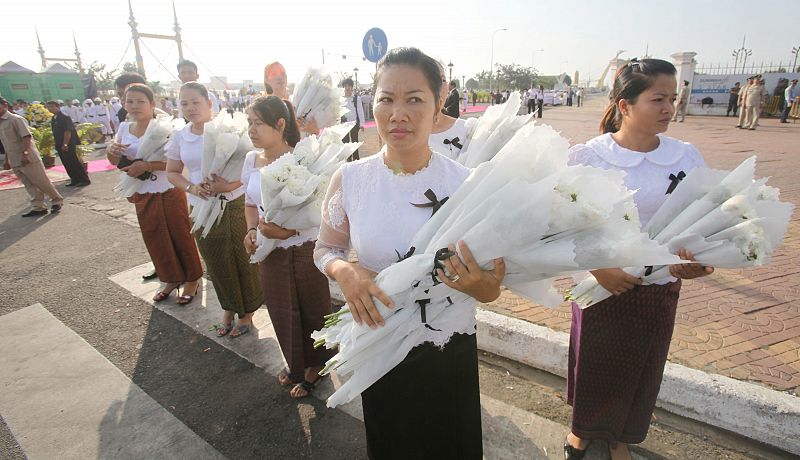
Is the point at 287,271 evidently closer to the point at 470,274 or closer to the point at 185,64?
the point at 470,274

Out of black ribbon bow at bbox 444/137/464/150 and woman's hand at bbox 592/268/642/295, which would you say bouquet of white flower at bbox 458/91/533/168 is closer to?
black ribbon bow at bbox 444/137/464/150

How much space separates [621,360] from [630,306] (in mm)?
323

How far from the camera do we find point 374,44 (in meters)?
6.93

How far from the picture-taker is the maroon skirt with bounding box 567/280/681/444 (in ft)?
6.96

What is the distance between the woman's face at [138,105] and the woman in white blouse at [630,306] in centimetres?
424

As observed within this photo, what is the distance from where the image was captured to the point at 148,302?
460 centimetres

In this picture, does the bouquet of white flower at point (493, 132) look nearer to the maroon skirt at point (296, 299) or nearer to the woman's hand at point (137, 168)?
the maroon skirt at point (296, 299)

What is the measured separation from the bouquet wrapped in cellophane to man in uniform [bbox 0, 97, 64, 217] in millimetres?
8263

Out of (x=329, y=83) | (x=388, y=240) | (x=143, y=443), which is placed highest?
(x=329, y=83)

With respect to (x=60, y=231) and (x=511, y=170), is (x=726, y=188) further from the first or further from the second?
(x=60, y=231)

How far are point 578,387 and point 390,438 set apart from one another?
3.80 feet

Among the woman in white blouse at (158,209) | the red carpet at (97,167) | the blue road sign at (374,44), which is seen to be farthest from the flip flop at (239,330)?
the red carpet at (97,167)

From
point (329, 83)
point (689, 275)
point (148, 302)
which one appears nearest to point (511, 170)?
point (689, 275)

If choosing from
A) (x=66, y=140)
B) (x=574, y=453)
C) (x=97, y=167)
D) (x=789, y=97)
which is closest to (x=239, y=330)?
(x=574, y=453)
